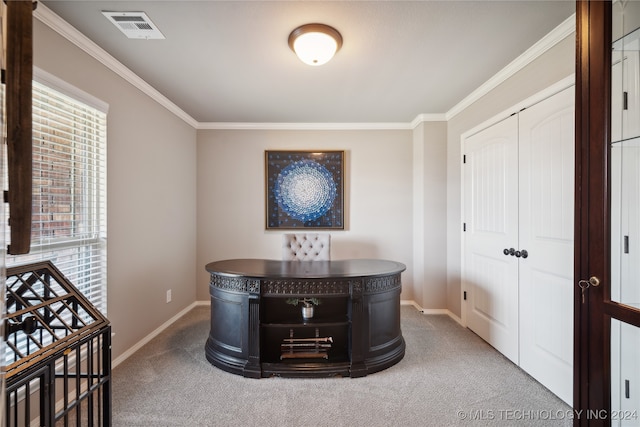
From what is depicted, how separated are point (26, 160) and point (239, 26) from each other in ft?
5.47

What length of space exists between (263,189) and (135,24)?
7.64 ft

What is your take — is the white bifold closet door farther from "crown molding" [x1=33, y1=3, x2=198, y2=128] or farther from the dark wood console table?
"crown molding" [x1=33, y1=3, x2=198, y2=128]

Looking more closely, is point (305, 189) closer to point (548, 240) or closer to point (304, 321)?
point (304, 321)

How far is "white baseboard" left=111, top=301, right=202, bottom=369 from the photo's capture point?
2472mm

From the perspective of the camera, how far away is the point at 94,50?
7.05 feet

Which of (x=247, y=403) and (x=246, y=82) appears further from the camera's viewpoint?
(x=246, y=82)

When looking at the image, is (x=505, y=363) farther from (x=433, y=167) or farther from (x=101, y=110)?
(x=101, y=110)

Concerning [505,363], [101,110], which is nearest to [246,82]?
[101,110]

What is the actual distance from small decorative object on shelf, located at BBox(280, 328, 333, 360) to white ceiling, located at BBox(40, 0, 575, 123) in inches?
89.4

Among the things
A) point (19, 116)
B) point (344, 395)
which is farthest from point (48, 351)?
point (344, 395)

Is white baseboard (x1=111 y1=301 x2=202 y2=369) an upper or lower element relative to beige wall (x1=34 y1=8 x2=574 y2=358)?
lower

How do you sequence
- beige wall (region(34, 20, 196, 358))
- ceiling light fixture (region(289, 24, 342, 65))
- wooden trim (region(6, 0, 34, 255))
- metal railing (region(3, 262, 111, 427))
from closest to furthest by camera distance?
wooden trim (region(6, 0, 34, 255)) < metal railing (region(3, 262, 111, 427)) < ceiling light fixture (region(289, 24, 342, 65)) < beige wall (region(34, 20, 196, 358))

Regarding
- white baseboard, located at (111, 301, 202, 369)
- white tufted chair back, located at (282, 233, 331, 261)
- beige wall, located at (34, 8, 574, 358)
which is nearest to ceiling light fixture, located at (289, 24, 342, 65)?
beige wall, located at (34, 8, 574, 358)

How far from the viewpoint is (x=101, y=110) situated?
224 centimetres
